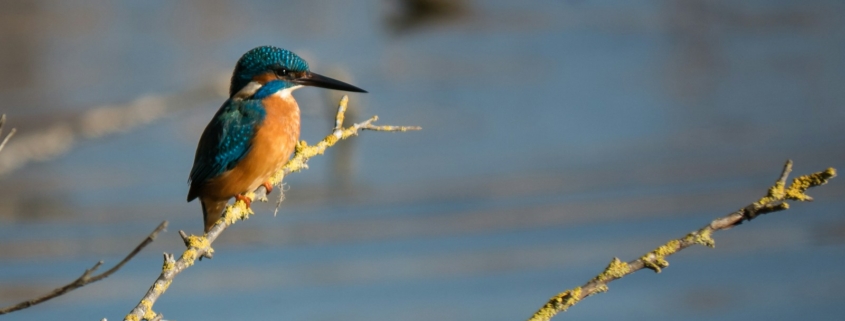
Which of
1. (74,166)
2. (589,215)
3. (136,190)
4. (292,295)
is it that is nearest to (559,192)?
(589,215)

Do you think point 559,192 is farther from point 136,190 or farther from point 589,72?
point 136,190

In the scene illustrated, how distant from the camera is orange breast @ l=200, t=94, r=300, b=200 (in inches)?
108

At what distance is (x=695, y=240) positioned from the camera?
158cm

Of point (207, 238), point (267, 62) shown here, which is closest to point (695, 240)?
point (207, 238)

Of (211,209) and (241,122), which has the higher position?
(241,122)

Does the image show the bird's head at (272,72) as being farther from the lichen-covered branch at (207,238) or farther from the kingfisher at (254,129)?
the lichen-covered branch at (207,238)

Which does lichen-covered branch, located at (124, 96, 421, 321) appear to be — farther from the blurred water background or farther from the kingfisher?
the blurred water background

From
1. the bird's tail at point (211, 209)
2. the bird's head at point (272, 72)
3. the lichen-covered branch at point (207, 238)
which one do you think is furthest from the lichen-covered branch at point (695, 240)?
the bird's tail at point (211, 209)

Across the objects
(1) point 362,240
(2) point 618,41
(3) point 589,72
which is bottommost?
(1) point 362,240

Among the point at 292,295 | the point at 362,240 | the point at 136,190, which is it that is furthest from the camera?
the point at 136,190

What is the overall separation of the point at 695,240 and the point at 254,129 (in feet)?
4.71

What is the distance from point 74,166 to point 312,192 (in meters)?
1.39

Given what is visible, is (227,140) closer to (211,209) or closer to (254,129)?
(254,129)

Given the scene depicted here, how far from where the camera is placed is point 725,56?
25.0ft
